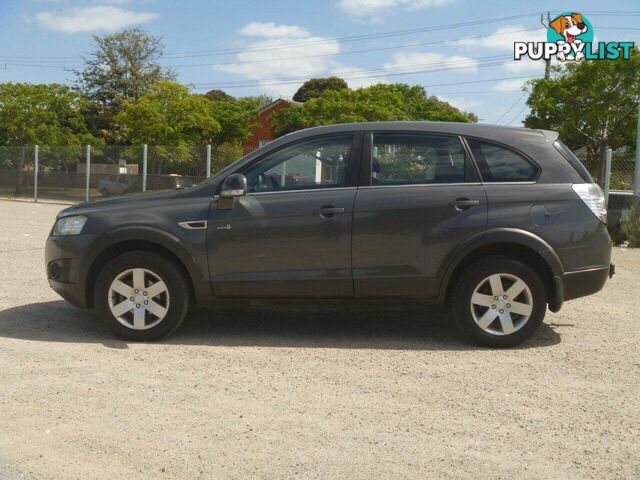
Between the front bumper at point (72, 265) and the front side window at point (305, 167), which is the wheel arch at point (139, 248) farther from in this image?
the front side window at point (305, 167)

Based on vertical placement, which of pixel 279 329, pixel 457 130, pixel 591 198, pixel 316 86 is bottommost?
pixel 279 329

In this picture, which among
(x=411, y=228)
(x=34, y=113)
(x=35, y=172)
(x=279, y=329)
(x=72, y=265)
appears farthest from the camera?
(x=34, y=113)

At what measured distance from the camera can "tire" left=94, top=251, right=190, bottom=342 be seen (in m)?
5.92

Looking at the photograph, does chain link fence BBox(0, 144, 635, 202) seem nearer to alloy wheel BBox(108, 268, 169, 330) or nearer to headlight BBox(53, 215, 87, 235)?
headlight BBox(53, 215, 87, 235)

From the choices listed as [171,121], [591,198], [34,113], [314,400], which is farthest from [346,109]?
[314,400]

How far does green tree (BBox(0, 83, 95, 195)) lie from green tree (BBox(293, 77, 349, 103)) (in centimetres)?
5185

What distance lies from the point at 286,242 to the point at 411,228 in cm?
95

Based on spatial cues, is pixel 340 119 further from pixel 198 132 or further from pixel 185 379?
pixel 185 379

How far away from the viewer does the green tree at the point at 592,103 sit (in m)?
33.7

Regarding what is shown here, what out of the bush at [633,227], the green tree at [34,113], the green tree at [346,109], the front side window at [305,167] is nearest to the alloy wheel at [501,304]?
the front side window at [305,167]

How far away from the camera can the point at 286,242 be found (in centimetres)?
586

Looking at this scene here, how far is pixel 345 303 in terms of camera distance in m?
5.94

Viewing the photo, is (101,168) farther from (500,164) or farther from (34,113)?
(500,164)

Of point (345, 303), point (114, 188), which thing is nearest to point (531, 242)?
point (345, 303)
